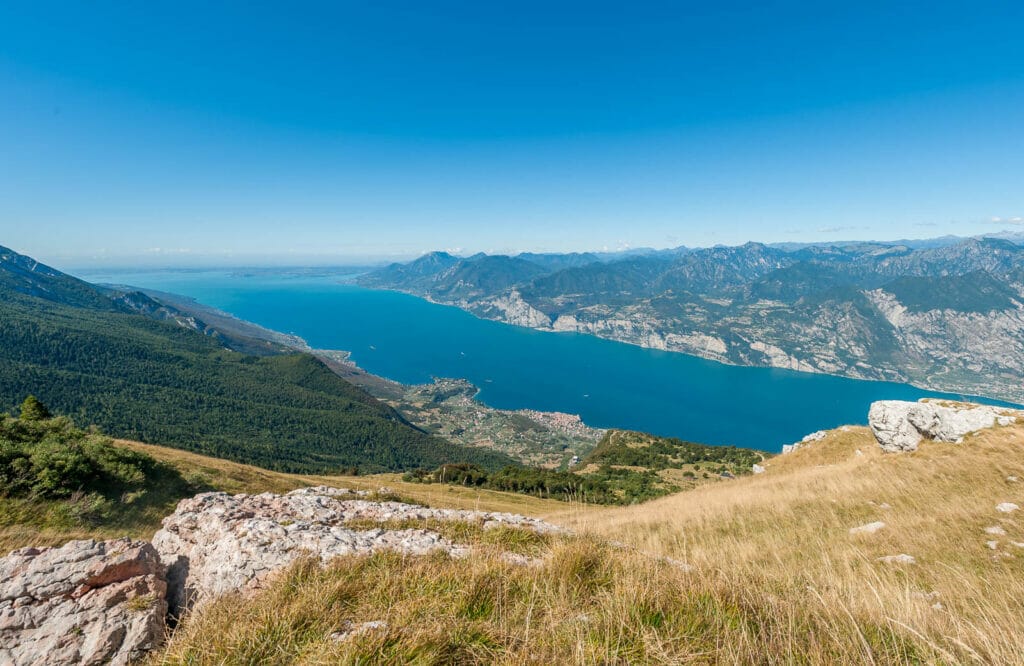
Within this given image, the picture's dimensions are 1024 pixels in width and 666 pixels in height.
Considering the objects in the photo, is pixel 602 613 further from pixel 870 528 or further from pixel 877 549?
pixel 870 528

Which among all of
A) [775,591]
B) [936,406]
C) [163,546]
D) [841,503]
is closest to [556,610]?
[775,591]

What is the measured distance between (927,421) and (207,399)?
16318 cm

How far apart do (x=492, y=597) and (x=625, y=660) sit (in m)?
1.42

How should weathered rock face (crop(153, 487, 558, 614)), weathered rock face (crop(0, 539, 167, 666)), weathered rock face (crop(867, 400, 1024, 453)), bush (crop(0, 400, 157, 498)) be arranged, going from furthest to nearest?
1. weathered rock face (crop(867, 400, 1024, 453))
2. bush (crop(0, 400, 157, 498))
3. weathered rock face (crop(153, 487, 558, 614))
4. weathered rock face (crop(0, 539, 167, 666))

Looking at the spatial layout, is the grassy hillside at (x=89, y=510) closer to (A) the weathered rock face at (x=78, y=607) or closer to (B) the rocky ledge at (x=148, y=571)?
(B) the rocky ledge at (x=148, y=571)

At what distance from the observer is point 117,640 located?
3418 mm

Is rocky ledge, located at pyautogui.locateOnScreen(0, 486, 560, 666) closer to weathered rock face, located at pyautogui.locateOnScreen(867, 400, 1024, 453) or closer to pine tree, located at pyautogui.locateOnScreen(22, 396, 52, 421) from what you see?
pine tree, located at pyautogui.locateOnScreen(22, 396, 52, 421)

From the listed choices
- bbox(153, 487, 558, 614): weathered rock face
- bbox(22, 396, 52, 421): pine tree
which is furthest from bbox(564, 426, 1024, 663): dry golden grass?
bbox(22, 396, 52, 421): pine tree

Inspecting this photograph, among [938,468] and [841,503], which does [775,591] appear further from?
[938,468]

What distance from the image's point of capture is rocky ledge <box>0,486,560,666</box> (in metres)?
3.40

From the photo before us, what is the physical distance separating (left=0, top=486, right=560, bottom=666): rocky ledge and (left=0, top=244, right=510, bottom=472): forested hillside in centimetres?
8872

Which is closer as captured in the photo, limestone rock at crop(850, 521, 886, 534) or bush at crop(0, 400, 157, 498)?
bush at crop(0, 400, 157, 498)

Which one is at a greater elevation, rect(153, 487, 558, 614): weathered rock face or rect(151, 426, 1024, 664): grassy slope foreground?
rect(151, 426, 1024, 664): grassy slope foreground

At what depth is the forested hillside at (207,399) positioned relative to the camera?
100 m
